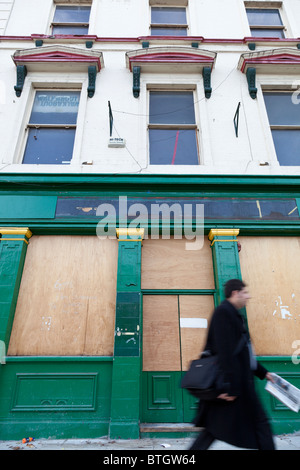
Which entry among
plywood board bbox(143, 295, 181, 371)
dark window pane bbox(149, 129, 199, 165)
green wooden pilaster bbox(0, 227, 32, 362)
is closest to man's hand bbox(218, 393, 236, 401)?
plywood board bbox(143, 295, 181, 371)

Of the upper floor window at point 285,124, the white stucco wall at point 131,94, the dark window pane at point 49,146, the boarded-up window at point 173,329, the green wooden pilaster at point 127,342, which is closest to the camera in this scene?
the green wooden pilaster at point 127,342

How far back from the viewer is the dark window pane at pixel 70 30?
8742 mm

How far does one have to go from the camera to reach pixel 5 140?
6984 millimetres

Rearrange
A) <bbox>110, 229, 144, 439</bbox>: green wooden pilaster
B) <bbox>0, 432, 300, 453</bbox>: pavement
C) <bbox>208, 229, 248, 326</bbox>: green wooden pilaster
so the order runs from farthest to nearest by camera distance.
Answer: <bbox>208, 229, 248, 326</bbox>: green wooden pilaster < <bbox>110, 229, 144, 439</bbox>: green wooden pilaster < <bbox>0, 432, 300, 453</bbox>: pavement

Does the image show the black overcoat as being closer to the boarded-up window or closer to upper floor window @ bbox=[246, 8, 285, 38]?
the boarded-up window

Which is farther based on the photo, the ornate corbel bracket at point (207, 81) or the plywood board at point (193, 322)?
the ornate corbel bracket at point (207, 81)

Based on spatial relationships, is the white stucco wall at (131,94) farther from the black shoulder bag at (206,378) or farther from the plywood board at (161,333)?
the black shoulder bag at (206,378)

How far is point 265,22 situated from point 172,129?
5.05 meters

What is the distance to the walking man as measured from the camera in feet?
8.20

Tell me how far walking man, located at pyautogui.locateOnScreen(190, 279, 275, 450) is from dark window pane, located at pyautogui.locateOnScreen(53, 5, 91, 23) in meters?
9.97

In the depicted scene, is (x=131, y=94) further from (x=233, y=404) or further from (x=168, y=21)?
(x=233, y=404)

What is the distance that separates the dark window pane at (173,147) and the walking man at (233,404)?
5.00 meters

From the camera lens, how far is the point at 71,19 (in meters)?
8.93

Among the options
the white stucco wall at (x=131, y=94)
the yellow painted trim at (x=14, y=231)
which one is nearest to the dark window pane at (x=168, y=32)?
the white stucco wall at (x=131, y=94)
